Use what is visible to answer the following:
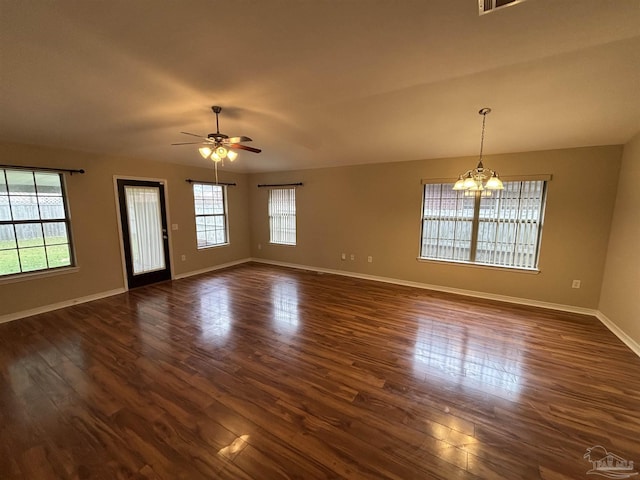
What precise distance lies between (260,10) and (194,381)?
2945mm

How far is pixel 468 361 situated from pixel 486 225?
8.82 feet

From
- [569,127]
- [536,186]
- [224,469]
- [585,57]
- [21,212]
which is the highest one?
[585,57]

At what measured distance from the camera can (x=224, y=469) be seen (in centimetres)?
152

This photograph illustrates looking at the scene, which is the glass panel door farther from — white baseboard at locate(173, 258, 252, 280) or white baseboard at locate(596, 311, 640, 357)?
white baseboard at locate(596, 311, 640, 357)

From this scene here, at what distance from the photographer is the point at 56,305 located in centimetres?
388

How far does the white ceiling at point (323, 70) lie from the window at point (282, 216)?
2.64 meters

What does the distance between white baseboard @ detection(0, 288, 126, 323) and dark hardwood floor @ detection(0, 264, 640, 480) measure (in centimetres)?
22

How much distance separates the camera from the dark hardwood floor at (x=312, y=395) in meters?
1.58

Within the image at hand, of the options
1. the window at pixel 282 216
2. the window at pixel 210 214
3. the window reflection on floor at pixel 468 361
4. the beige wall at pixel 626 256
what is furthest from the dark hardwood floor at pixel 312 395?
the window at pixel 282 216

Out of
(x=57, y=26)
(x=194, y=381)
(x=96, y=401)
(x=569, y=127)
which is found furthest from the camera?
(x=569, y=127)

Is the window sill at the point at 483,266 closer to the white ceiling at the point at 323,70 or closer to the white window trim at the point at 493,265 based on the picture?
the white window trim at the point at 493,265

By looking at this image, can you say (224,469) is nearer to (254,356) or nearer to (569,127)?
(254,356)

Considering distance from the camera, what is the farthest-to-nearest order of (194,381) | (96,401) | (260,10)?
1. (194,381)
2. (96,401)
3. (260,10)

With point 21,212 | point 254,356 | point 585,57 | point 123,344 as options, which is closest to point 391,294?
point 254,356
